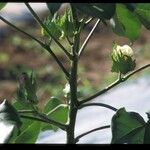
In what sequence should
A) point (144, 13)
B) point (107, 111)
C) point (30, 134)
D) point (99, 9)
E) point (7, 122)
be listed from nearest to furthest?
1. point (99, 9)
2. point (7, 122)
3. point (144, 13)
4. point (30, 134)
5. point (107, 111)

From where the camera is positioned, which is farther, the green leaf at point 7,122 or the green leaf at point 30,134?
the green leaf at point 30,134

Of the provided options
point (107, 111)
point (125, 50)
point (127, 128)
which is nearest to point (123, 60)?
point (125, 50)

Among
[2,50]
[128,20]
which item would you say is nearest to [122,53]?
[128,20]

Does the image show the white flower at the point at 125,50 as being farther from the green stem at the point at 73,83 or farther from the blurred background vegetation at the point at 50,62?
the blurred background vegetation at the point at 50,62

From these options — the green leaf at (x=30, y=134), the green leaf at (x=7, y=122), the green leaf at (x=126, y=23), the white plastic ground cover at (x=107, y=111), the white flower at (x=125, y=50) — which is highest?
the green leaf at (x=126, y=23)

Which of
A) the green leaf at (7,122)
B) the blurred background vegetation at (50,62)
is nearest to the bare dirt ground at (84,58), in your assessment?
the blurred background vegetation at (50,62)

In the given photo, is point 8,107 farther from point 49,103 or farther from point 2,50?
point 2,50

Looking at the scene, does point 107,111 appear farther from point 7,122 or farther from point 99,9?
point 99,9
